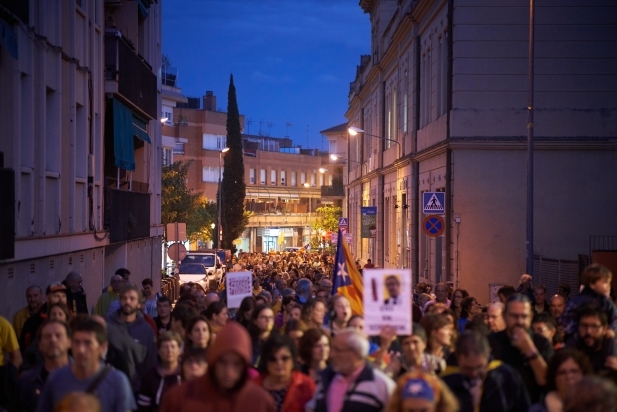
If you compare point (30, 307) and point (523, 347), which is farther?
point (30, 307)

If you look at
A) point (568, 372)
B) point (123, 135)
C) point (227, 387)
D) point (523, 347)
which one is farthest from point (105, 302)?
point (123, 135)

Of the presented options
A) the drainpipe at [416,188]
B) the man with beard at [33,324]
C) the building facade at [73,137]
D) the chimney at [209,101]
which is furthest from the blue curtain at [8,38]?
the chimney at [209,101]

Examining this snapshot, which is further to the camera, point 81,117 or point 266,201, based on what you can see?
point 266,201

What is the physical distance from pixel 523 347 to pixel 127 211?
62.8 ft

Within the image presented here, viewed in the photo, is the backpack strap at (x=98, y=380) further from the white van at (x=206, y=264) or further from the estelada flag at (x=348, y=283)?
the white van at (x=206, y=264)

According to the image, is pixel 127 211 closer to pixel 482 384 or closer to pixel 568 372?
pixel 482 384

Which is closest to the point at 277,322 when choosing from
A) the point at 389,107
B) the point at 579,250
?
the point at 579,250

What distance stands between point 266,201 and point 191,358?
9105 cm

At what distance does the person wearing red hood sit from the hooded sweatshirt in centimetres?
318

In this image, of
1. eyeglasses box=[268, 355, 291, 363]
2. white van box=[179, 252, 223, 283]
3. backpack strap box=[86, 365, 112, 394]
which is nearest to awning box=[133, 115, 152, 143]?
white van box=[179, 252, 223, 283]

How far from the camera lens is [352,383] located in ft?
21.9

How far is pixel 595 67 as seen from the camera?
2734 cm

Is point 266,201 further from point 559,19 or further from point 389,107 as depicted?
point 559,19

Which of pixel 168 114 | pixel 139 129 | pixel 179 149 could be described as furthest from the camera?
pixel 179 149
